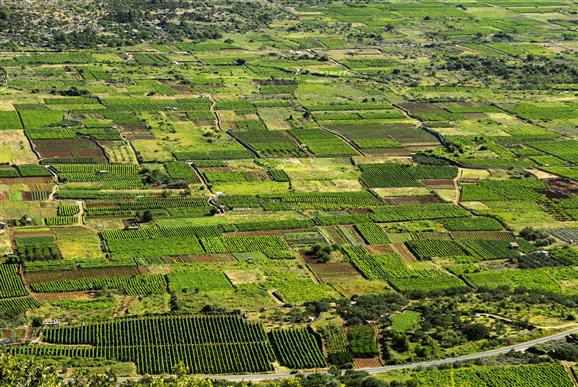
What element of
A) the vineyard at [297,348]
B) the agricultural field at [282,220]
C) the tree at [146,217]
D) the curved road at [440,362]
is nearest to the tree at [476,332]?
the agricultural field at [282,220]

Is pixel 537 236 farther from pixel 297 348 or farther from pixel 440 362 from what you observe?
pixel 297 348

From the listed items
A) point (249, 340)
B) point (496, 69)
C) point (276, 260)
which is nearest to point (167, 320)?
point (249, 340)

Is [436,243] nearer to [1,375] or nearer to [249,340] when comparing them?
[249,340]

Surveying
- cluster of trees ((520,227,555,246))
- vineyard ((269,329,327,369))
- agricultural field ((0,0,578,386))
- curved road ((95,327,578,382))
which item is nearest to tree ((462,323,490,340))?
agricultural field ((0,0,578,386))

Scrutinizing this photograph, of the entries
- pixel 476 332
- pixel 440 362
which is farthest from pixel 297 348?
pixel 476 332

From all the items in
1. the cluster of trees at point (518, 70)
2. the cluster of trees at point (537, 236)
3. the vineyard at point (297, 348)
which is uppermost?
the vineyard at point (297, 348)

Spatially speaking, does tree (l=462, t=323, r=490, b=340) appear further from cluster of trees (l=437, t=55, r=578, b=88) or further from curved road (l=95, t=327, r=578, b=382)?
cluster of trees (l=437, t=55, r=578, b=88)

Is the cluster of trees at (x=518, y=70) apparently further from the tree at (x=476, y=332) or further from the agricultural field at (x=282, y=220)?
the tree at (x=476, y=332)

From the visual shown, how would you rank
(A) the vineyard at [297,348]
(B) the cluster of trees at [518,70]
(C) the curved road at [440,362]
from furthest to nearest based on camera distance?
(B) the cluster of trees at [518,70] → (A) the vineyard at [297,348] → (C) the curved road at [440,362]
